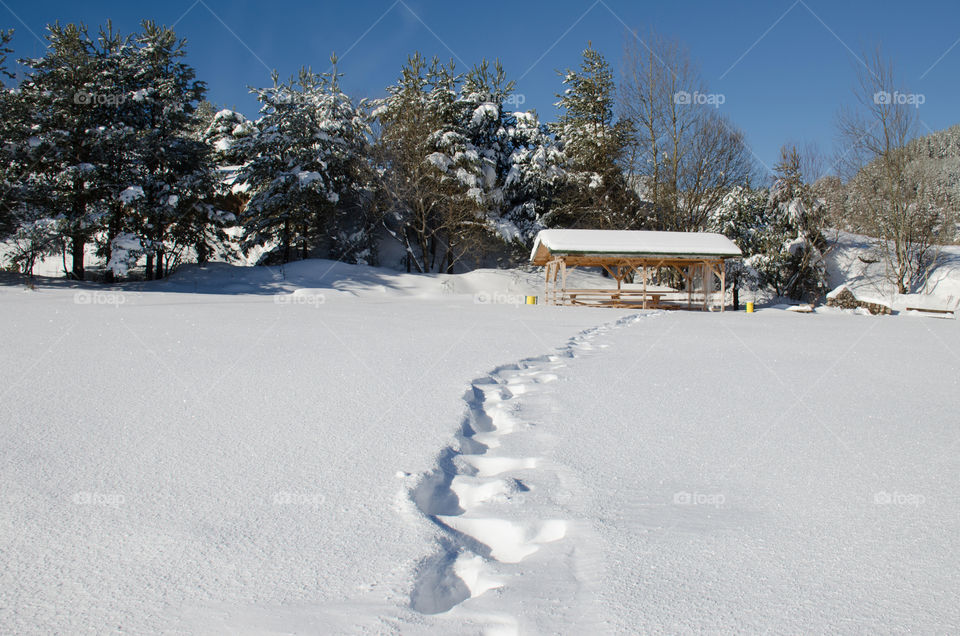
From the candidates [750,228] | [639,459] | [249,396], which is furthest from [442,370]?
[750,228]

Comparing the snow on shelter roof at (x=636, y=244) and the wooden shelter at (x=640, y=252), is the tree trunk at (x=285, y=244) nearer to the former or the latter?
the wooden shelter at (x=640, y=252)

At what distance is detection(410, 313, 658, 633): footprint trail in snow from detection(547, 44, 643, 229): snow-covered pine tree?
24.9 m

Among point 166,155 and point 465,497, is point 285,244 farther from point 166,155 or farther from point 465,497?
point 465,497

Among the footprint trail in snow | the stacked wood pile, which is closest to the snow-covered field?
the footprint trail in snow

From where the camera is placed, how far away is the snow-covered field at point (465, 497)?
5.54 ft

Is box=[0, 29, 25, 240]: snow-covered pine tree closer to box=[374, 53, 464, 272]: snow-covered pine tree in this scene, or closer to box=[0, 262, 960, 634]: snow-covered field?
box=[374, 53, 464, 272]: snow-covered pine tree

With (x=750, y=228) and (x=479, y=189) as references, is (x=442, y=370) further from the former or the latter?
(x=750, y=228)

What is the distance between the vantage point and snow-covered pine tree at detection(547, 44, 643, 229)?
1086 inches

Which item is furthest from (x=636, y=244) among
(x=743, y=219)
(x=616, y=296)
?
(x=743, y=219)

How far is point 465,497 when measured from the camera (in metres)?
2.55

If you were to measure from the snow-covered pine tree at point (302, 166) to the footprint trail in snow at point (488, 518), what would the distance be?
863 inches

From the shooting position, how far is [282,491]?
2494mm

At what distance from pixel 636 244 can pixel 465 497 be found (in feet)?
58.6

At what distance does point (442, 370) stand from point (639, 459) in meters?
2.59
